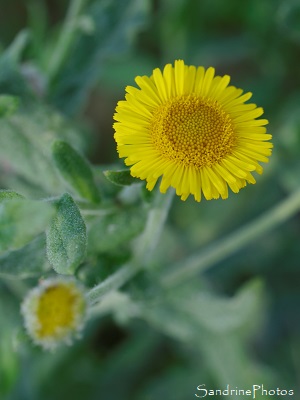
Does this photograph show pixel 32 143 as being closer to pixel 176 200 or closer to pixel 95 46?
pixel 95 46

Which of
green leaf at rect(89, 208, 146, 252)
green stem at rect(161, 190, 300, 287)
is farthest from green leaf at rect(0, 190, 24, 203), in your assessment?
green stem at rect(161, 190, 300, 287)

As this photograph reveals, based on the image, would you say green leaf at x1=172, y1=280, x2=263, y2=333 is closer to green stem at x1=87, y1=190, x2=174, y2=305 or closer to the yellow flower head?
green stem at x1=87, y1=190, x2=174, y2=305

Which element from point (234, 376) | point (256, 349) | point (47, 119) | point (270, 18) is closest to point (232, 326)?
point (234, 376)

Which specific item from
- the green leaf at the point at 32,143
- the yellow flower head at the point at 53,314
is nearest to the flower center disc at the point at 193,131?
the yellow flower head at the point at 53,314

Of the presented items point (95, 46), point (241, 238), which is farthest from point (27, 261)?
point (95, 46)

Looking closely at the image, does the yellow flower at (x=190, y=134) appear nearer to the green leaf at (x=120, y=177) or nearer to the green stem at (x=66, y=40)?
the green leaf at (x=120, y=177)

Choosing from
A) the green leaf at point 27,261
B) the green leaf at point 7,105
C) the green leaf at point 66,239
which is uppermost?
the green leaf at point 7,105

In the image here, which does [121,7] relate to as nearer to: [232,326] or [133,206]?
[133,206]
